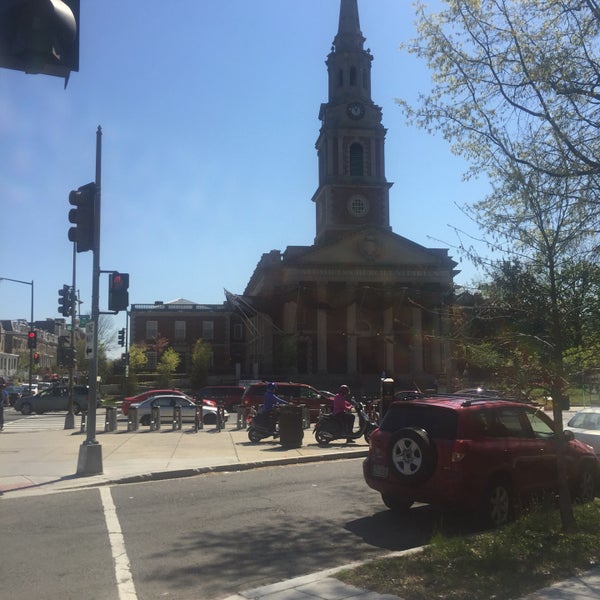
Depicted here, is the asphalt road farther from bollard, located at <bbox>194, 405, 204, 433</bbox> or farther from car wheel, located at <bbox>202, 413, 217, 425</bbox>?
car wheel, located at <bbox>202, 413, 217, 425</bbox>

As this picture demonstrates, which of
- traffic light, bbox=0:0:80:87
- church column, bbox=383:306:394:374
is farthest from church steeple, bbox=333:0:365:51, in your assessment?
traffic light, bbox=0:0:80:87

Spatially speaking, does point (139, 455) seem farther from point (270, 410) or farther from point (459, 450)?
point (459, 450)

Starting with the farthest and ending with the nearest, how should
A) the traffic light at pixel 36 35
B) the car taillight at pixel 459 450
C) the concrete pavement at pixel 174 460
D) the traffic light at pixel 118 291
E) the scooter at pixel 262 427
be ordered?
the scooter at pixel 262 427
the traffic light at pixel 118 291
the car taillight at pixel 459 450
the concrete pavement at pixel 174 460
the traffic light at pixel 36 35

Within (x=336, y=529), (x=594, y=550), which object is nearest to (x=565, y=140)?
(x=594, y=550)

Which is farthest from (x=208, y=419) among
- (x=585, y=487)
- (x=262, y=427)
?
(x=585, y=487)

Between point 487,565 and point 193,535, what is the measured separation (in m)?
3.48

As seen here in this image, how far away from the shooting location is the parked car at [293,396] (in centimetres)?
2945

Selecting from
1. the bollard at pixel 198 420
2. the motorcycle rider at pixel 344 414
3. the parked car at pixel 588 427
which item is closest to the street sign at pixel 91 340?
the motorcycle rider at pixel 344 414

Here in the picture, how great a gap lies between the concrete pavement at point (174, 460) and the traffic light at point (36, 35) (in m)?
4.25

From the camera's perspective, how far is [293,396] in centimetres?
3109

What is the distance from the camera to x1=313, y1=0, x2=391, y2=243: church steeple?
7038 centimetres

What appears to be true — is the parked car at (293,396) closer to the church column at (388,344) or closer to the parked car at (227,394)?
the parked car at (227,394)

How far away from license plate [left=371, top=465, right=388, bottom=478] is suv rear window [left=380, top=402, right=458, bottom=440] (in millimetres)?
513

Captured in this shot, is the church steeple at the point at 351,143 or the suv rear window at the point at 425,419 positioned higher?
the church steeple at the point at 351,143
